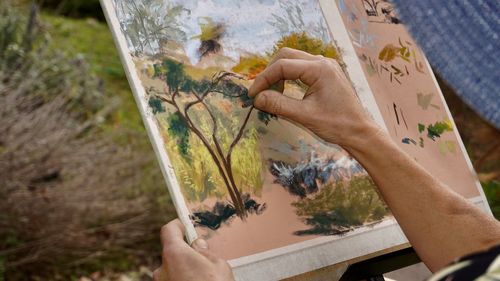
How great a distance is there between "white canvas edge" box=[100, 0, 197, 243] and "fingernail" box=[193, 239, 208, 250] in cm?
2

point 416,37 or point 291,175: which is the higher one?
point 416,37

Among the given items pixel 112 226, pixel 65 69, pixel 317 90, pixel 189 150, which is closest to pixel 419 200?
pixel 317 90

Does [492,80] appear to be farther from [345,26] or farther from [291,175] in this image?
[345,26]

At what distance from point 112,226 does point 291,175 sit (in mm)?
1807

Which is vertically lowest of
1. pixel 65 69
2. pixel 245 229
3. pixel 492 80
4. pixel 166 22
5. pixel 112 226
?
pixel 112 226

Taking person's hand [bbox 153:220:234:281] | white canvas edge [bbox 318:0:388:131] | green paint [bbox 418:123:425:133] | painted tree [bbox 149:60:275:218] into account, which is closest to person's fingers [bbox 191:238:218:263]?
person's hand [bbox 153:220:234:281]

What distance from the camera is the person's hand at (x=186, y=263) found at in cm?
141

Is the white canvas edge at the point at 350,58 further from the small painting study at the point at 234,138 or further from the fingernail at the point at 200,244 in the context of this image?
the fingernail at the point at 200,244

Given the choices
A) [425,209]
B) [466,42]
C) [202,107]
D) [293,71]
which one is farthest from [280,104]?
[466,42]

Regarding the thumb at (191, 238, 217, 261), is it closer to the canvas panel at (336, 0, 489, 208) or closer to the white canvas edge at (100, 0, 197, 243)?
the white canvas edge at (100, 0, 197, 243)

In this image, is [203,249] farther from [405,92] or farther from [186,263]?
[405,92]

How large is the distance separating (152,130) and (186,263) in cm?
34

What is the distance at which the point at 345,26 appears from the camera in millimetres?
1933

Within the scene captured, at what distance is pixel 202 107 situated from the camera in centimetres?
170
